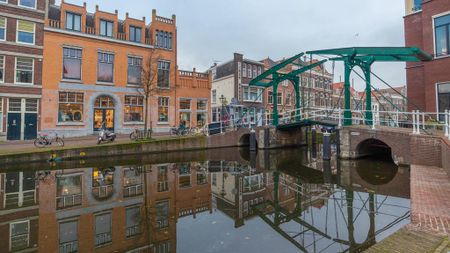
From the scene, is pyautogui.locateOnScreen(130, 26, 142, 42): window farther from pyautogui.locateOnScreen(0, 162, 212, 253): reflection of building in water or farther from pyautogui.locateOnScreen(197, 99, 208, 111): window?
pyautogui.locateOnScreen(0, 162, 212, 253): reflection of building in water

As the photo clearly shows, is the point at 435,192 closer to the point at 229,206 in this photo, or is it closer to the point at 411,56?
the point at 229,206

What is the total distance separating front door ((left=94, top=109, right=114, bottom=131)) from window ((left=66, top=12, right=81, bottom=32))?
24.3 feet

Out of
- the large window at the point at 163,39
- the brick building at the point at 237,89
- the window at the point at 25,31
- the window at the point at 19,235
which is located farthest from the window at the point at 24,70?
the window at the point at 19,235

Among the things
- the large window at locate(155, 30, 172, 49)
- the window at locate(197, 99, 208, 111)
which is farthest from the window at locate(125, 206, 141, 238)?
the large window at locate(155, 30, 172, 49)

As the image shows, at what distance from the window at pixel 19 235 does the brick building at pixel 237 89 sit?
1078 inches

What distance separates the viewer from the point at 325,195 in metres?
7.95

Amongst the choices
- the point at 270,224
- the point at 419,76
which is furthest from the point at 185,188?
the point at 419,76

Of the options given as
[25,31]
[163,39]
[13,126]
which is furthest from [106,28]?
[13,126]

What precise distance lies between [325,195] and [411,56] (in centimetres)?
1163

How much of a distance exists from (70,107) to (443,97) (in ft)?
88.7

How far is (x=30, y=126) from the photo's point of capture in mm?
20578

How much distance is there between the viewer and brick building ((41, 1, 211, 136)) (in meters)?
22.0

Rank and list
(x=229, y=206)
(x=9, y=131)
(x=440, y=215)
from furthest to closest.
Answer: (x=9, y=131) → (x=229, y=206) → (x=440, y=215)

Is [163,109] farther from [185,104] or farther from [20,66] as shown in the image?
[20,66]
